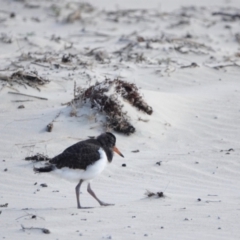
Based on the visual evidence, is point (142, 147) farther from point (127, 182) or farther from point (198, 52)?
point (198, 52)

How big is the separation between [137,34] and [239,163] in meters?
8.41

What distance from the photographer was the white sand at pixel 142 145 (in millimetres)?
7062

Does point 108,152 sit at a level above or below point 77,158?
below

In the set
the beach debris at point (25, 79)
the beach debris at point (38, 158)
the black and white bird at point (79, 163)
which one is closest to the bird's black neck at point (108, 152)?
the black and white bird at point (79, 163)

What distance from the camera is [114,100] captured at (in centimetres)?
1066

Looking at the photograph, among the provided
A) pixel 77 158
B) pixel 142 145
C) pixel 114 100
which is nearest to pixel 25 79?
pixel 114 100

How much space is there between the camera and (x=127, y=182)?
9.19 metres

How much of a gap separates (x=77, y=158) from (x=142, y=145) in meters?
2.73

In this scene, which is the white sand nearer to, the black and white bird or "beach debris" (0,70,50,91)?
"beach debris" (0,70,50,91)

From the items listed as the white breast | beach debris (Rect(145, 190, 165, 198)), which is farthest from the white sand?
the white breast

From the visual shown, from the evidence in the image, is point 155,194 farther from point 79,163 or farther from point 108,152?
point 79,163

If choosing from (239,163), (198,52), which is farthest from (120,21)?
(239,163)

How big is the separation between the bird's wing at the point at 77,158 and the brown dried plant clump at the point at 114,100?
2526mm

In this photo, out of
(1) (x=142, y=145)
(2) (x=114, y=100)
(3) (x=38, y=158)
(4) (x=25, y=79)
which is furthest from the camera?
(4) (x=25, y=79)
